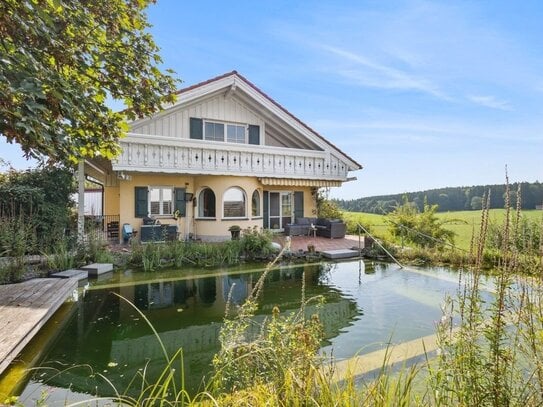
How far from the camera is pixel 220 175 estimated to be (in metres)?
22.6

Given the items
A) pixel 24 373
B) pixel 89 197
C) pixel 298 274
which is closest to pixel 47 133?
pixel 24 373

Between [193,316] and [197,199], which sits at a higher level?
[197,199]

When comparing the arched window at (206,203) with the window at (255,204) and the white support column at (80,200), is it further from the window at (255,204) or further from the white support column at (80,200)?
the white support column at (80,200)

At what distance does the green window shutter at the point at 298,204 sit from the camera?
90.4ft

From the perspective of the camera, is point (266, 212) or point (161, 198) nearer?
point (161, 198)

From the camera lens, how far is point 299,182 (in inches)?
1007

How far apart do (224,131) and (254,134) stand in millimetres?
2258

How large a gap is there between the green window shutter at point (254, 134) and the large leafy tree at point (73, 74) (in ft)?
49.7

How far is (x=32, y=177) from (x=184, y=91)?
9106mm

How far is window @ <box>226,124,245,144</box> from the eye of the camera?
24453mm

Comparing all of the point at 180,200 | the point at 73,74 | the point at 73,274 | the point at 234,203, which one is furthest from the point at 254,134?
the point at 73,74

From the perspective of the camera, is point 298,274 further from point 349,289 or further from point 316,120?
point 316,120

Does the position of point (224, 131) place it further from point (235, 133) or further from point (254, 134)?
point (254, 134)

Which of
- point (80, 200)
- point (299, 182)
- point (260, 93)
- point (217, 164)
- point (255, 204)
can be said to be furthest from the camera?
point (299, 182)
